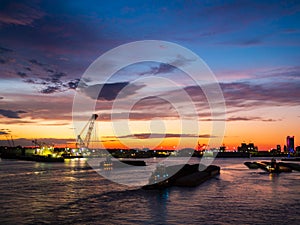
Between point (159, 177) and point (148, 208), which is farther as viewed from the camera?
point (159, 177)

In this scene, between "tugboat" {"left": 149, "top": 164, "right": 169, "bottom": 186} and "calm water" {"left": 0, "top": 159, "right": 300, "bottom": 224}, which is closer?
"calm water" {"left": 0, "top": 159, "right": 300, "bottom": 224}

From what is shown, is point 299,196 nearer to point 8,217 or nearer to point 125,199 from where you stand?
point 125,199

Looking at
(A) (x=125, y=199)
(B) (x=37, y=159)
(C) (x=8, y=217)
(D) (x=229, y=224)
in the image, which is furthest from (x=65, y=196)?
(B) (x=37, y=159)

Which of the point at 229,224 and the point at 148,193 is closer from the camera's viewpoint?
the point at 229,224

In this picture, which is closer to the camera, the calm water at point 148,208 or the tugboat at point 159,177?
the calm water at point 148,208

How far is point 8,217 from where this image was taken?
27.5 m

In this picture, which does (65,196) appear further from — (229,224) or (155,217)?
(229,224)

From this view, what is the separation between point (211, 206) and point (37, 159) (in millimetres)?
171333

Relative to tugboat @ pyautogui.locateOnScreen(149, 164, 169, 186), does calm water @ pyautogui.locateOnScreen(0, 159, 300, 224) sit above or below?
below

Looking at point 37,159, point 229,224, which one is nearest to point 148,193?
point 229,224

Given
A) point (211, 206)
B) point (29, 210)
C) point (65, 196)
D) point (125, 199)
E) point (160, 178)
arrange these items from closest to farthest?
point (29, 210) → point (211, 206) → point (125, 199) → point (65, 196) → point (160, 178)

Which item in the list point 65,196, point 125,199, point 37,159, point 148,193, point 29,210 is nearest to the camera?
point 29,210

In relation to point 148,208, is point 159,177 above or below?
above

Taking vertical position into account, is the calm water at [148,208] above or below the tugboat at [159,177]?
below
